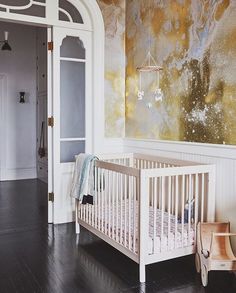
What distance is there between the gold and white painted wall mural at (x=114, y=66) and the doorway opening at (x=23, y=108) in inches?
97.6

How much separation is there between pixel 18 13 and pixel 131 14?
1.32m

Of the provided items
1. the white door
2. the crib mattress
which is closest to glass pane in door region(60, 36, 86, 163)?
the white door

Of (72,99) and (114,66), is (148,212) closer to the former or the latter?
(72,99)

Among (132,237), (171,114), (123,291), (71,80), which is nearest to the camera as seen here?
(123,291)

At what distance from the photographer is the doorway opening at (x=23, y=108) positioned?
6285 millimetres

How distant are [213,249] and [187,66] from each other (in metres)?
1.63

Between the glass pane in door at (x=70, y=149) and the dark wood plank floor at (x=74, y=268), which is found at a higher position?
the glass pane in door at (x=70, y=149)

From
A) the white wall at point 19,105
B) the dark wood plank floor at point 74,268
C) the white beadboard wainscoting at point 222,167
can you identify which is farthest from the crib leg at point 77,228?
the white wall at point 19,105

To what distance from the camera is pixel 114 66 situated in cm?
402

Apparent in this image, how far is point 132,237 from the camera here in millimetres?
2494

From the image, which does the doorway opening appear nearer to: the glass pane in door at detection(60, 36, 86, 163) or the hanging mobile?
the glass pane in door at detection(60, 36, 86, 163)

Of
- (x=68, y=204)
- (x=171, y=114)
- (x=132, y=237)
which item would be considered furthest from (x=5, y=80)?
(x=132, y=237)

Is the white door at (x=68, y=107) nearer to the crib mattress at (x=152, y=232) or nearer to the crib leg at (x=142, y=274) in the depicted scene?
the crib mattress at (x=152, y=232)

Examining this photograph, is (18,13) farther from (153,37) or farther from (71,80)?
(153,37)
